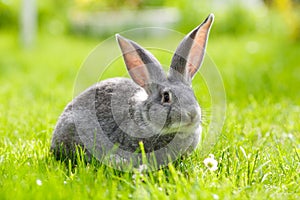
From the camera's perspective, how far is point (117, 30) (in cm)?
1199

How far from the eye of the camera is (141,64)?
2.91 meters

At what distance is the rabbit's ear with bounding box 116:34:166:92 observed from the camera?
9.46 feet

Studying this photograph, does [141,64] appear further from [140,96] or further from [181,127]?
[181,127]

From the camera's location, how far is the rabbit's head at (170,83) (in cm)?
279

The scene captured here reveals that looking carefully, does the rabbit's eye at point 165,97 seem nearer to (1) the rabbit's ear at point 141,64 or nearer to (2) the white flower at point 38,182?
(1) the rabbit's ear at point 141,64

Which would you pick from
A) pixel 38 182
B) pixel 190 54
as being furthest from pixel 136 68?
pixel 38 182

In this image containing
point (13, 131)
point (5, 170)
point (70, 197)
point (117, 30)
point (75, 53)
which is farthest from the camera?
point (117, 30)

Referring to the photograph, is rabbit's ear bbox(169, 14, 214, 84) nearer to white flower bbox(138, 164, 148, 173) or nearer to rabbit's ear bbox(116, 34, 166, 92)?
rabbit's ear bbox(116, 34, 166, 92)

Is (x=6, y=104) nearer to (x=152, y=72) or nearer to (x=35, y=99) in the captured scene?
(x=35, y=99)

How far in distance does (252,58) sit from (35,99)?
3378 millimetres

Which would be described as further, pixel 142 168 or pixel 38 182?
pixel 142 168

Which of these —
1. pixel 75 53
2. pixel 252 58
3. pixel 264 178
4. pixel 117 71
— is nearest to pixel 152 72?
pixel 264 178

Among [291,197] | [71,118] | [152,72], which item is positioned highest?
[152,72]

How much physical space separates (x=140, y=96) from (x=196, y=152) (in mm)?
490
